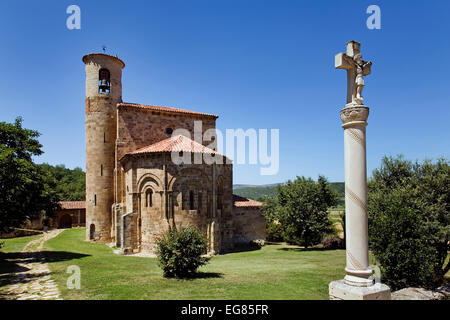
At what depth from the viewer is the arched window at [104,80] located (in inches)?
994

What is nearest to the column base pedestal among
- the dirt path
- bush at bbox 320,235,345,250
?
the dirt path

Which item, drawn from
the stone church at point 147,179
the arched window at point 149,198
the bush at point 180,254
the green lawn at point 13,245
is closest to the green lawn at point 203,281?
the bush at point 180,254

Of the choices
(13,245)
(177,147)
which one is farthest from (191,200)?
(13,245)

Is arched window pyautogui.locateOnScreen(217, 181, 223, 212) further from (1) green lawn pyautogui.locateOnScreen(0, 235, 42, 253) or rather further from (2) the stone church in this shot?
(1) green lawn pyautogui.locateOnScreen(0, 235, 42, 253)

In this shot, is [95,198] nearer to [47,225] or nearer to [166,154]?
[166,154]

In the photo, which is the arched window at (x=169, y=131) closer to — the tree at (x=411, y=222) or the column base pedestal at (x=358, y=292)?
the tree at (x=411, y=222)

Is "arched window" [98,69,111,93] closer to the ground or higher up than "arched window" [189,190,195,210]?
higher up

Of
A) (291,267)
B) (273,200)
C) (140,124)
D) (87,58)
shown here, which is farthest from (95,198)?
(291,267)

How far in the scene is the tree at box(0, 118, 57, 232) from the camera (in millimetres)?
14137

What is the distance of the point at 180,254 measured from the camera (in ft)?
38.3

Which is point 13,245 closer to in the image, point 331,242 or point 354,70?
point 331,242

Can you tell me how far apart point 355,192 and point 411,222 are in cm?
524

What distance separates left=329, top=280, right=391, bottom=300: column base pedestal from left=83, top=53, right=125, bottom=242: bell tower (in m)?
22.2
